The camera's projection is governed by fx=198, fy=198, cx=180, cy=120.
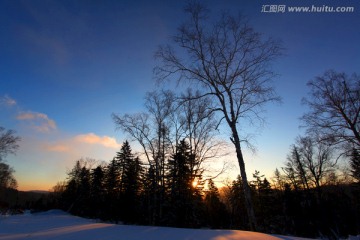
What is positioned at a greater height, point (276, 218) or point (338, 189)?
point (338, 189)

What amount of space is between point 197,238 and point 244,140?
6.12 m

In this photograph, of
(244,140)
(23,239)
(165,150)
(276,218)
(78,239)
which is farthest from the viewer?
(276,218)

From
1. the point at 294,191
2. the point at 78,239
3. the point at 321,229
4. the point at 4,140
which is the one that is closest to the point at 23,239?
the point at 78,239

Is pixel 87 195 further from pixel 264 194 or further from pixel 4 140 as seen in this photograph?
pixel 264 194

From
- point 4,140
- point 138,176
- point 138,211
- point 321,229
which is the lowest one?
point 321,229

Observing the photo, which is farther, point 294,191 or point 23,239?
point 294,191

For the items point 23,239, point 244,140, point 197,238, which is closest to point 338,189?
point 244,140

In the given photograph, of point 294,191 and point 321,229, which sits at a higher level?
point 294,191

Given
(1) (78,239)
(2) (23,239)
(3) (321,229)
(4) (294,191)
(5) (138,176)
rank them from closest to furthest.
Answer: (1) (78,239) < (2) (23,239) < (3) (321,229) < (5) (138,176) < (4) (294,191)

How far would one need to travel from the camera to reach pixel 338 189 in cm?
3756

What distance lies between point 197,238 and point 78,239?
2.59 m

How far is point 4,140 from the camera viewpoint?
27.0 meters

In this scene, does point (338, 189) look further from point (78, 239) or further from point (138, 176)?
point (78, 239)

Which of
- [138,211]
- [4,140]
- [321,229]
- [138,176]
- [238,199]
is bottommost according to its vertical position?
[321,229]
